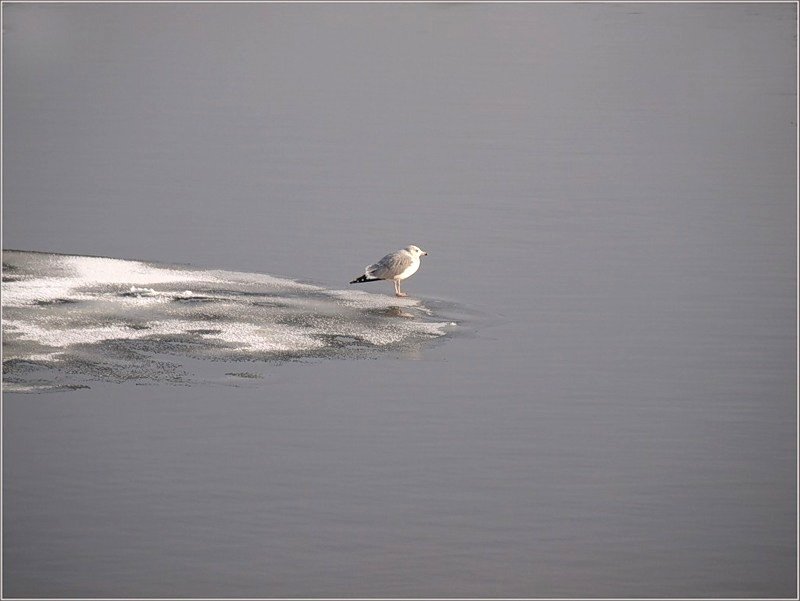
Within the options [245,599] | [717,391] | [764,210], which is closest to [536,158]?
[764,210]

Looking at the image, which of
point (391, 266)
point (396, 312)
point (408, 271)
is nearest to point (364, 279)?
point (391, 266)

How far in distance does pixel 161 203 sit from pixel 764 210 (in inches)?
291

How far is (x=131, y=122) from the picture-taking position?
22547 millimetres

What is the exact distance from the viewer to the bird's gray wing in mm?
12500

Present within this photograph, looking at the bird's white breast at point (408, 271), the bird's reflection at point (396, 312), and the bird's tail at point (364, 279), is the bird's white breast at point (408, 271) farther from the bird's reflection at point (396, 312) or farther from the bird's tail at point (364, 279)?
the bird's reflection at point (396, 312)

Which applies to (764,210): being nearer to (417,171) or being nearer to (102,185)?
(417,171)

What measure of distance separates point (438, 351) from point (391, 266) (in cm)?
150

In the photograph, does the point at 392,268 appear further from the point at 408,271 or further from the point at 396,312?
the point at 396,312

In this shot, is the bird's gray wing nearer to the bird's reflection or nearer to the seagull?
the seagull

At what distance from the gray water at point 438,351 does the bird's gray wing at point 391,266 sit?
29 cm

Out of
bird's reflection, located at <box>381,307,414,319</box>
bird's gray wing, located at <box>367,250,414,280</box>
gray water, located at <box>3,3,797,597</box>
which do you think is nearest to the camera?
gray water, located at <box>3,3,797,597</box>

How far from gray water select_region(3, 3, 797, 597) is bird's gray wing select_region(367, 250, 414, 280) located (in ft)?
0.97

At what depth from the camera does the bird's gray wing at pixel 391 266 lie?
12.5m

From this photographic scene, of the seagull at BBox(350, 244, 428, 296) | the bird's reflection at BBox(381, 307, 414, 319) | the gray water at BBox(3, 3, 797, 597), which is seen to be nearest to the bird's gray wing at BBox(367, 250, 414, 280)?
the seagull at BBox(350, 244, 428, 296)
